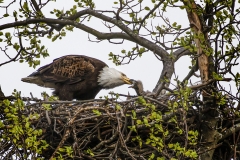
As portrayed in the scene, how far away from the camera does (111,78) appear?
10039 millimetres

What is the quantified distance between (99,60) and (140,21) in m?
1.63

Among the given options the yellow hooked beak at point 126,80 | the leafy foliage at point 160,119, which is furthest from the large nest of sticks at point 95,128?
the yellow hooked beak at point 126,80

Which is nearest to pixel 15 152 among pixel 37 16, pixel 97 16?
pixel 37 16

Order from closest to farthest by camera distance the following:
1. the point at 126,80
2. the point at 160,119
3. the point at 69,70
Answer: the point at 160,119
the point at 69,70
the point at 126,80

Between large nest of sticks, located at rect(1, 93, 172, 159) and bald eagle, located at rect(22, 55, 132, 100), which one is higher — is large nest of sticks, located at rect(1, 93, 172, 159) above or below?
below

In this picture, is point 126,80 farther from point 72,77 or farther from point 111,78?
point 72,77

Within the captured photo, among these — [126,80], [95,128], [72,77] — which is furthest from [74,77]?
[95,128]

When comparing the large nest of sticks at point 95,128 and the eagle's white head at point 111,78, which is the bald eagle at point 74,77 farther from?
the large nest of sticks at point 95,128

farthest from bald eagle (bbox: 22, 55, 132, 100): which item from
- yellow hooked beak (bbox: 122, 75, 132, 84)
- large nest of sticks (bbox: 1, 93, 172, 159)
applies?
large nest of sticks (bbox: 1, 93, 172, 159)

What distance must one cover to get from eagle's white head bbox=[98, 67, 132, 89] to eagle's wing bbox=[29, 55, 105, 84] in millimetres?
186

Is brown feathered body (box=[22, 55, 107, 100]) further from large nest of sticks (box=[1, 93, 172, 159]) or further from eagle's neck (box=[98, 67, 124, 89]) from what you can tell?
large nest of sticks (box=[1, 93, 172, 159])

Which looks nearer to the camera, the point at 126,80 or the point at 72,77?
the point at 72,77

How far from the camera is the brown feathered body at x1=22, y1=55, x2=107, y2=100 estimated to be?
386 inches

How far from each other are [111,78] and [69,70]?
2.32ft
